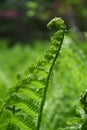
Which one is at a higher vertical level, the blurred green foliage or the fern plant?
the blurred green foliage

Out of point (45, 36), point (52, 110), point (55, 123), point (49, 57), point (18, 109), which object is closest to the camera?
point (49, 57)

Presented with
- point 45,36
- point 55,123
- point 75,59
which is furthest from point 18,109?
point 45,36

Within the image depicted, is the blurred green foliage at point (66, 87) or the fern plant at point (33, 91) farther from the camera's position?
the blurred green foliage at point (66, 87)

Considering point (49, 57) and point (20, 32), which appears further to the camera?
point (20, 32)

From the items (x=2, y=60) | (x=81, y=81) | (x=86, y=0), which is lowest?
(x=81, y=81)

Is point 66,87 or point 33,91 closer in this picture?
point 33,91

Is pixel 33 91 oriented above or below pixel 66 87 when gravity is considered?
below

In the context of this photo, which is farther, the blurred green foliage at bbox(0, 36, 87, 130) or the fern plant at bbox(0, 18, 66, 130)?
the blurred green foliage at bbox(0, 36, 87, 130)

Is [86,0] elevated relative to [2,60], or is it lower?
elevated

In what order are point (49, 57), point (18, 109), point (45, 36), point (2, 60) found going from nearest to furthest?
point (49, 57) → point (18, 109) → point (2, 60) → point (45, 36)

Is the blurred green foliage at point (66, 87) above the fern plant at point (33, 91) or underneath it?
above

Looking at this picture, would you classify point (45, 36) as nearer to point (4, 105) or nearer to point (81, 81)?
point (81, 81)
